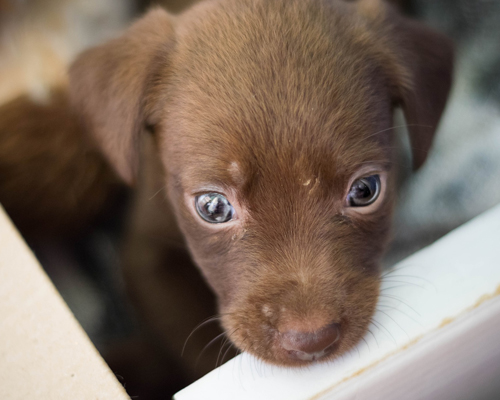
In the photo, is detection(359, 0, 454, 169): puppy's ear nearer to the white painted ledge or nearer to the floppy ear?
the floppy ear

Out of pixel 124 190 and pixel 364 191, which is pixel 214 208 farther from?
pixel 124 190

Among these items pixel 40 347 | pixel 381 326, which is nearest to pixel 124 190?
pixel 40 347

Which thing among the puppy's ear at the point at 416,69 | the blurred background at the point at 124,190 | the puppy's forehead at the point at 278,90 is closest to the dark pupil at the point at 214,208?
the puppy's forehead at the point at 278,90

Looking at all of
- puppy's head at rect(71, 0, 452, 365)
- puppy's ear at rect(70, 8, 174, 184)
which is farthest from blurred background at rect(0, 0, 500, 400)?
puppy's head at rect(71, 0, 452, 365)

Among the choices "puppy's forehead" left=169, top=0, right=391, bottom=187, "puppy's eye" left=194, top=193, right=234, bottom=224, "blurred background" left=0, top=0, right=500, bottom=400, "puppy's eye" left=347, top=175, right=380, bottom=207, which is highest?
"puppy's forehead" left=169, top=0, right=391, bottom=187

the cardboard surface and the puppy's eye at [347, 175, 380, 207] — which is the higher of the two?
the cardboard surface

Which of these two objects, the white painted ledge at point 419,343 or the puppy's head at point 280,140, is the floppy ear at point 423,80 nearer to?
the puppy's head at point 280,140

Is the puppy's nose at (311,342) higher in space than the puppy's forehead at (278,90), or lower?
lower
